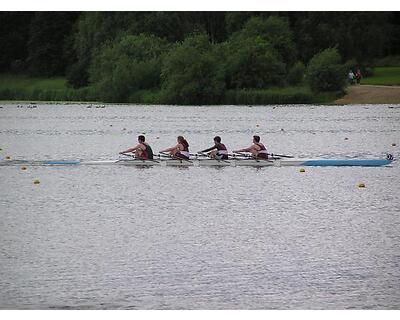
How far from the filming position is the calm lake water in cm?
A: 1290

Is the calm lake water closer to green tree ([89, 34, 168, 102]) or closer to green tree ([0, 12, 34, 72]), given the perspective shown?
green tree ([0, 12, 34, 72])

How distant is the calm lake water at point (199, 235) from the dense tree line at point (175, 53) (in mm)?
22952

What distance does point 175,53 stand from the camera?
62.2m

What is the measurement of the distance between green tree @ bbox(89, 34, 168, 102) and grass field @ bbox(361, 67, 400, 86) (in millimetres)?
15424

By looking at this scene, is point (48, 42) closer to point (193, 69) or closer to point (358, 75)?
point (193, 69)

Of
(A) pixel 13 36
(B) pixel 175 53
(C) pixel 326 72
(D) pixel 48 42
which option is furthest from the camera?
(B) pixel 175 53

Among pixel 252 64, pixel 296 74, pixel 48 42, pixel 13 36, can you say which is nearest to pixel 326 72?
pixel 296 74

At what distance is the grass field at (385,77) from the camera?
4669cm

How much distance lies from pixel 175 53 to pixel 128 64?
12.7 feet

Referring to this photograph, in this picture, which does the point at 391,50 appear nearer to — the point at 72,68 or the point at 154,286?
the point at 72,68

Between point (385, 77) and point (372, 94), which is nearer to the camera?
point (385, 77)

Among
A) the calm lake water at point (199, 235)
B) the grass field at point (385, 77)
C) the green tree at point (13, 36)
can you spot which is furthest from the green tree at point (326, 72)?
the calm lake water at point (199, 235)

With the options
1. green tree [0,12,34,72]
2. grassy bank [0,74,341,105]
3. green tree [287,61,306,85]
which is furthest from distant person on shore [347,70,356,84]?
green tree [0,12,34,72]
